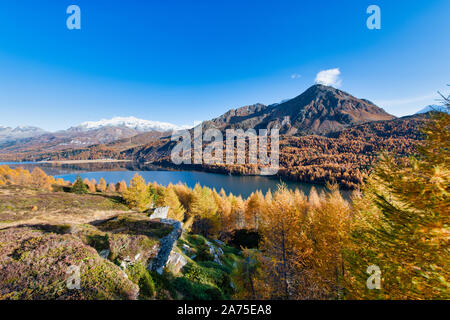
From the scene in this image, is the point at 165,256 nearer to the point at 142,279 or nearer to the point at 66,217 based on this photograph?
the point at 142,279

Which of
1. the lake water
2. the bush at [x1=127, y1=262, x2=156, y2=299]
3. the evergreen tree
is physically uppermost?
the evergreen tree

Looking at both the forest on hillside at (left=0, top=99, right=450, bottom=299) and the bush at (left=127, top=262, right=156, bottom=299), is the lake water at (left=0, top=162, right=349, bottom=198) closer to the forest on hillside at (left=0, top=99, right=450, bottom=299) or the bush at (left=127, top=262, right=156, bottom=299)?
the forest on hillside at (left=0, top=99, right=450, bottom=299)

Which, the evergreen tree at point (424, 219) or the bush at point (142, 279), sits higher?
the evergreen tree at point (424, 219)

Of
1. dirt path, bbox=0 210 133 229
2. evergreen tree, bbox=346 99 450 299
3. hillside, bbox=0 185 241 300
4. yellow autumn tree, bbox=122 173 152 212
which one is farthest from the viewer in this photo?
yellow autumn tree, bbox=122 173 152 212

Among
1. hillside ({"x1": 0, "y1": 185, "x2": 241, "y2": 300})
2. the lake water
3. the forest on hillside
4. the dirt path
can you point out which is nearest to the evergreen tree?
the forest on hillside

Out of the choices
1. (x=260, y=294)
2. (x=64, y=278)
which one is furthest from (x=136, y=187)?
(x=260, y=294)

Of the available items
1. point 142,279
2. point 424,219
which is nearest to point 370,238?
point 424,219

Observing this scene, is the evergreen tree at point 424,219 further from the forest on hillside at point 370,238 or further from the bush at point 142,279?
the bush at point 142,279

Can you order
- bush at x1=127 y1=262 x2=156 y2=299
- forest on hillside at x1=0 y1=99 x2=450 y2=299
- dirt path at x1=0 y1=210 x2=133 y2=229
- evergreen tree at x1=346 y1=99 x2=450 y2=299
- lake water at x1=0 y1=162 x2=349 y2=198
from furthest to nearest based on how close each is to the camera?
lake water at x1=0 y1=162 x2=349 y2=198
dirt path at x1=0 y1=210 x2=133 y2=229
bush at x1=127 y1=262 x2=156 y2=299
forest on hillside at x1=0 y1=99 x2=450 y2=299
evergreen tree at x1=346 y1=99 x2=450 y2=299

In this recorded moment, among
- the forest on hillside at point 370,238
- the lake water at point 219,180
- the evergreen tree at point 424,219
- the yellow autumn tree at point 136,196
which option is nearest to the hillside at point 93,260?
the forest on hillside at point 370,238

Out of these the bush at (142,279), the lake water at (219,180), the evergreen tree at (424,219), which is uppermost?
the evergreen tree at (424,219)

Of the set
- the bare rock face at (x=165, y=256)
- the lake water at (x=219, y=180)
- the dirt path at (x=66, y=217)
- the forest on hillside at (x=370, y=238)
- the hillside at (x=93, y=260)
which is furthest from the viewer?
the lake water at (x=219, y=180)
